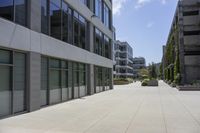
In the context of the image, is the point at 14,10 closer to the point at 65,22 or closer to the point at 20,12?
the point at 20,12

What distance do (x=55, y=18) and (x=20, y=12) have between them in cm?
478

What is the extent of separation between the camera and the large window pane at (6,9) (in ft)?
40.5

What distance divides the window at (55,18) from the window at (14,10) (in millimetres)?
3682

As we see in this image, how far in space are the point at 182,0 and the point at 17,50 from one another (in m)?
36.9

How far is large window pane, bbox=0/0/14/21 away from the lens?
1235cm

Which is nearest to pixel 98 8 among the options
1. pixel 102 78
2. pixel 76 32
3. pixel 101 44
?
pixel 101 44

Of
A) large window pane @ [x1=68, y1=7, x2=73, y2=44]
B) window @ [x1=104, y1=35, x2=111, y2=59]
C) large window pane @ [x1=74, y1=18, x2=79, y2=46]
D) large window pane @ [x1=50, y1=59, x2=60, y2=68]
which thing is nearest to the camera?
large window pane @ [x1=50, y1=59, x2=60, y2=68]

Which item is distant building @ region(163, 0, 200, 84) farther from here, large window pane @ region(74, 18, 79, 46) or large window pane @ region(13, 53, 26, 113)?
large window pane @ region(13, 53, 26, 113)

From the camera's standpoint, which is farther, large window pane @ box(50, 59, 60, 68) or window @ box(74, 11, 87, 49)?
window @ box(74, 11, 87, 49)

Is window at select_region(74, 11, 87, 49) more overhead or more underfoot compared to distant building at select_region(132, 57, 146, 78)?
more underfoot

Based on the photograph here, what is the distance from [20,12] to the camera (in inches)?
545

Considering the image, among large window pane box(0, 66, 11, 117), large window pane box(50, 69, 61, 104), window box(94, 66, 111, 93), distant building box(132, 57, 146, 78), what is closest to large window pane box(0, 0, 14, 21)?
large window pane box(0, 66, 11, 117)

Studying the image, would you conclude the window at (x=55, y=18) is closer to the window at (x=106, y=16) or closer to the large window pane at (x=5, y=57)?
the large window pane at (x=5, y=57)

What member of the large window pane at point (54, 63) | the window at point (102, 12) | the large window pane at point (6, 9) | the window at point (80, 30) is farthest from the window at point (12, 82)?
the window at point (102, 12)
